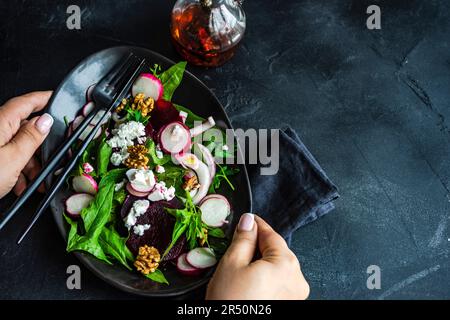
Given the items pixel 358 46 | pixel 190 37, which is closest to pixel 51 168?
pixel 190 37

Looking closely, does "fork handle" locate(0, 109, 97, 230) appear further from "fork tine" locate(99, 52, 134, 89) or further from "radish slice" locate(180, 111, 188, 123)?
"radish slice" locate(180, 111, 188, 123)

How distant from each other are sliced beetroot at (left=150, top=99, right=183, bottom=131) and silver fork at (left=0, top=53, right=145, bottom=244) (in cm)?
12

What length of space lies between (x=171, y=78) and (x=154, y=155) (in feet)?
0.93

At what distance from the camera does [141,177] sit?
1738 mm

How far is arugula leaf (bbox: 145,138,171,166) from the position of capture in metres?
1.80

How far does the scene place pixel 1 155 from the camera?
1.72 m

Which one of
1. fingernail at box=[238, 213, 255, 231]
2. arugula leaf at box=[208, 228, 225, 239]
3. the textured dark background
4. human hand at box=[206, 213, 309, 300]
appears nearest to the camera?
human hand at box=[206, 213, 309, 300]

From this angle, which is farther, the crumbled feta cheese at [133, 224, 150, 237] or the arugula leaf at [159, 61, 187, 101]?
the arugula leaf at [159, 61, 187, 101]

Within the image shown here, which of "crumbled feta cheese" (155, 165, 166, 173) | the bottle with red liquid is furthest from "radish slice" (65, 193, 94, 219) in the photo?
the bottle with red liquid

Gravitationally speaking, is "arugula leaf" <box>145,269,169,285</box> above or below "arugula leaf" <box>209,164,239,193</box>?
below

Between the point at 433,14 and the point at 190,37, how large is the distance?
992mm

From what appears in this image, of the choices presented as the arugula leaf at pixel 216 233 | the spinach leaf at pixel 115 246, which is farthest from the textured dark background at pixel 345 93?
the spinach leaf at pixel 115 246
